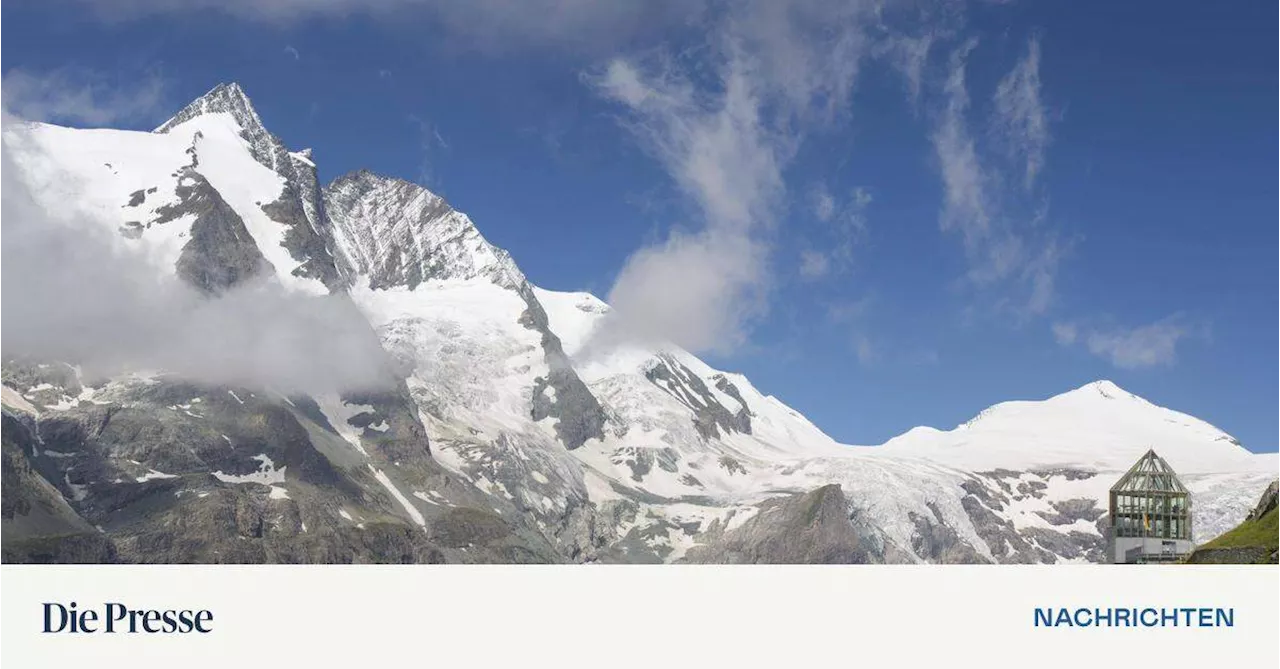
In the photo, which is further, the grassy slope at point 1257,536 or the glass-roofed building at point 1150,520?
the glass-roofed building at point 1150,520

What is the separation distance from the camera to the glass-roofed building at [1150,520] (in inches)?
→ 4267

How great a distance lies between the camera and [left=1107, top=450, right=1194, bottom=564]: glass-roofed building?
4267 inches

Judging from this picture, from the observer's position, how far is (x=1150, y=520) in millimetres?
112062

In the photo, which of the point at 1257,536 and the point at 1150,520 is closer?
the point at 1257,536

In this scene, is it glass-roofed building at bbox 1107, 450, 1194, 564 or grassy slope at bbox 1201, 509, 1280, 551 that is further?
glass-roofed building at bbox 1107, 450, 1194, 564

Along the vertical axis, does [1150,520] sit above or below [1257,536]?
above
